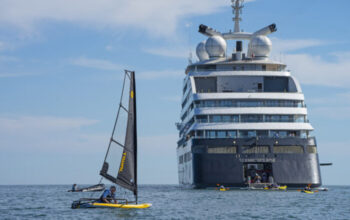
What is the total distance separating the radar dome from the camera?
77938mm

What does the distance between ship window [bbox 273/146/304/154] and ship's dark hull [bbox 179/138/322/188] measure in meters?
→ 0.34

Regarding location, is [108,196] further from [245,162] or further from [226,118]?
[226,118]

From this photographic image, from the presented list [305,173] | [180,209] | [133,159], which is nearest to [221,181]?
[305,173]

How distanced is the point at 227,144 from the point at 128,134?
23.2 m

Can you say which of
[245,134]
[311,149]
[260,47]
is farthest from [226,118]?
[260,47]

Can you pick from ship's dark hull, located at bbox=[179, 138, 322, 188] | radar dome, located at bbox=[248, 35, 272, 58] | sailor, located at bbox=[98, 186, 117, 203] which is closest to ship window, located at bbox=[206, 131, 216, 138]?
ship's dark hull, located at bbox=[179, 138, 322, 188]

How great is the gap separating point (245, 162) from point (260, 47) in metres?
22.6

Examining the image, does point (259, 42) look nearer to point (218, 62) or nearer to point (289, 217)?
point (218, 62)

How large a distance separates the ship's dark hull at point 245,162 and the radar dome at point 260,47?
770 inches

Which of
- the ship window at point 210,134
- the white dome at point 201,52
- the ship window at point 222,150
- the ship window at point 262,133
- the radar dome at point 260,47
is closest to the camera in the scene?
the ship window at point 222,150

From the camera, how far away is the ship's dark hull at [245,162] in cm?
5981

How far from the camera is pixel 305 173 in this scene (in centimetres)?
6022

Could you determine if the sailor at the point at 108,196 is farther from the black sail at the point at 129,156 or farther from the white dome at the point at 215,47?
the white dome at the point at 215,47

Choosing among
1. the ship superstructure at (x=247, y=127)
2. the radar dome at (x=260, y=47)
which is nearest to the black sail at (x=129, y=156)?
the ship superstructure at (x=247, y=127)
